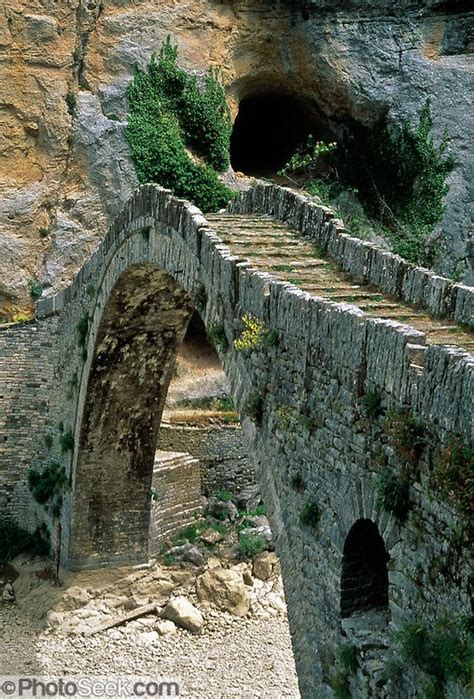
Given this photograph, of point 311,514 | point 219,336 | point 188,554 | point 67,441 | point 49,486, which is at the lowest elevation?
Answer: point 188,554

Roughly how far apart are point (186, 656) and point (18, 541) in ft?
16.1

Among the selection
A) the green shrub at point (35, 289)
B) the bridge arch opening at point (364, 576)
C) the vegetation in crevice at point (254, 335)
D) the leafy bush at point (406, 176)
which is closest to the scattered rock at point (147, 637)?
the vegetation in crevice at point (254, 335)

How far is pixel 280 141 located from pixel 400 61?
4687 mm

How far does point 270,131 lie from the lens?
26688 mm

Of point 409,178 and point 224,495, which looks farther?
point 409,178

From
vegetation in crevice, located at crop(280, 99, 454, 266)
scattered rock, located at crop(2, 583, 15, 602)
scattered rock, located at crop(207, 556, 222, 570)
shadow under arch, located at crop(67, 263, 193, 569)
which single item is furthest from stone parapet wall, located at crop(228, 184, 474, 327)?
vegetation in crevice, located at crop(280, 99, 454, 266)

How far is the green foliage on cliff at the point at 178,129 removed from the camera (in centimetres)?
2166

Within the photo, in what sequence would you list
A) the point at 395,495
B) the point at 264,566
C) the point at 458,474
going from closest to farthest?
1. the point at 458,474
2. the point at 395,495
3. the point at 264,566

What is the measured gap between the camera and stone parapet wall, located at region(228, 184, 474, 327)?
8328 mm

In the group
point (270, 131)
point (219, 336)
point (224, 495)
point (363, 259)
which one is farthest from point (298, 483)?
point (270, 131)

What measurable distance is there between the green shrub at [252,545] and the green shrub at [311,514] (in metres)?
8.86

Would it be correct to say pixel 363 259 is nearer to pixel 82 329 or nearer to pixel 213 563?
pixel 82 329

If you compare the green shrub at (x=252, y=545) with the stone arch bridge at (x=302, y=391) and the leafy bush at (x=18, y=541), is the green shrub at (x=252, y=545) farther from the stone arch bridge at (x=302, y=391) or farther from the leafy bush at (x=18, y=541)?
the leafy bush at (x=18, y=541)

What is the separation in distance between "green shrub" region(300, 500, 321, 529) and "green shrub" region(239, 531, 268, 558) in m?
8.86
